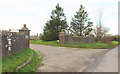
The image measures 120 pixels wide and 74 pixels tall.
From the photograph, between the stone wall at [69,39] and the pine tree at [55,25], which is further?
the pine tree at [55,25]

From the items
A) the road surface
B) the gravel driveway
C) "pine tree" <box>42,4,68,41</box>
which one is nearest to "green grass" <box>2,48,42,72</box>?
the gravel driveway

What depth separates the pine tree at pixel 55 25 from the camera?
72.4 ft

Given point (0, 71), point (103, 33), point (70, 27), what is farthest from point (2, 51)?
point (103, 33)

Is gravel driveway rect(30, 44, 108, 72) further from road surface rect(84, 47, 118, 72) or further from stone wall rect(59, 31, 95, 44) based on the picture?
stone wall rect(59, 31, 95, 44)

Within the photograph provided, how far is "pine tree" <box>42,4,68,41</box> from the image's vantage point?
869 inches

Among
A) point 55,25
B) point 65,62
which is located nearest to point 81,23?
point 55,25

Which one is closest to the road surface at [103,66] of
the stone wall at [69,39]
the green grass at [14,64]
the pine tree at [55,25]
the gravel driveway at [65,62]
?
the gravel driveway at [65,62]

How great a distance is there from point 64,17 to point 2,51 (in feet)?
66.1

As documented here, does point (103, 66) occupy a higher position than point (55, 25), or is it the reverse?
point (55, 25)

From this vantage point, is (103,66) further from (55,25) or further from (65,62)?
(55,25)

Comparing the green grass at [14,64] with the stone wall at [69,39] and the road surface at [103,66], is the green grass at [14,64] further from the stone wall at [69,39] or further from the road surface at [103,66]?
the stone wall at [69,39]

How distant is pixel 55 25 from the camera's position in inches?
880

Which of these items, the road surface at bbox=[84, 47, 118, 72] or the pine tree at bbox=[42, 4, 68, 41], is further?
the pine tree at bbox=[42, 4, 68, 41]

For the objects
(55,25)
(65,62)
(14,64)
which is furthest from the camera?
(55,25)
